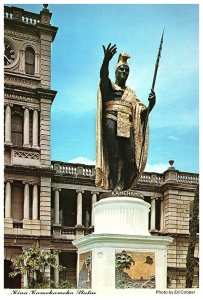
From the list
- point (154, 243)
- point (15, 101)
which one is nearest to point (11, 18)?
point (15, 101)

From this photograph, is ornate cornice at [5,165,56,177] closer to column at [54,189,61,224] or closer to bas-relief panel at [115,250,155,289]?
column at [54,189,61,224]

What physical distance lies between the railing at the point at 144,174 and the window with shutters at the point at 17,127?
2252 millimetres

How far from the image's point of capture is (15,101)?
98.7ft

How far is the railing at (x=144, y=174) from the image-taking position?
31.4m

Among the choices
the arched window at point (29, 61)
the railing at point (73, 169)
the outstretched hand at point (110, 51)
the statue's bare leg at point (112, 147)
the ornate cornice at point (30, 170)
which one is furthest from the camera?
the railing at point (73, 169)

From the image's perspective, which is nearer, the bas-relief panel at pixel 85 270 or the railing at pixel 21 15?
the bas-relief panel at pixel 85 270

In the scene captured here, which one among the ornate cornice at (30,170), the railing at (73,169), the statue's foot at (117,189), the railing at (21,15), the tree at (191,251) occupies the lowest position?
the tree at (191,251)

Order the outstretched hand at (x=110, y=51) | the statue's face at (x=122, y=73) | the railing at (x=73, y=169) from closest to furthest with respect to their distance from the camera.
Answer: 1. the outstretched hand at (x=110, y=51)
2. the statue's face at (x=122, y=73)
3. the railing at (x=73, y=169)

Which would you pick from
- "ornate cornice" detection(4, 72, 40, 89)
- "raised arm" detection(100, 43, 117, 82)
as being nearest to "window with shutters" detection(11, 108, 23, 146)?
"ornate cornice" detection(4, 72, 40, 89)

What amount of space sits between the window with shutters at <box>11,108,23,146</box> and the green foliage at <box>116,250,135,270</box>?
69.1 ft

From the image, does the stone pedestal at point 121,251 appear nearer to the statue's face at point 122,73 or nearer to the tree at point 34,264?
the statue's face at point 122,73

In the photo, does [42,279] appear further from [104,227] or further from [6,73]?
[104,227]

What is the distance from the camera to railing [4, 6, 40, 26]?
30688mm

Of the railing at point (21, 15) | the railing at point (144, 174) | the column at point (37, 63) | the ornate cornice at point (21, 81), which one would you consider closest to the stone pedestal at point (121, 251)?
the ornate cornice at point (21, 81)
